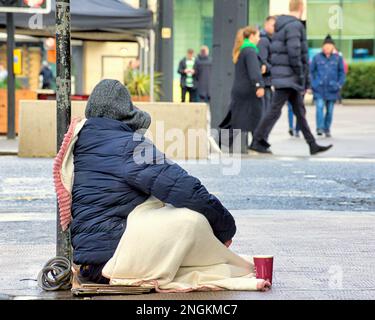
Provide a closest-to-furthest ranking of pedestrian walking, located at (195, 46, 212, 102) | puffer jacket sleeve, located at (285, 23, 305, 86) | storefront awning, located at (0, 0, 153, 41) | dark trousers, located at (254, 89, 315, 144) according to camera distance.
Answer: puffer jacket sleeve, located at (285, 23, 305, 86) → dark trousers, located at (254, 89, 315, 144) → storefront awning, located at (0, 0, 153, 41) → pedestrian walking, located at (195, 46, 212, 102)

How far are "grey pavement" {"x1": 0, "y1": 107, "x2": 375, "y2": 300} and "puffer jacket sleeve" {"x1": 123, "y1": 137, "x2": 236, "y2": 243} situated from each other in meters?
0.47

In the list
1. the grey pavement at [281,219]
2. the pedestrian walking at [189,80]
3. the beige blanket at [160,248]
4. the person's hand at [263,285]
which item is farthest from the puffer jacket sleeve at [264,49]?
the beige blanket at [160,248]

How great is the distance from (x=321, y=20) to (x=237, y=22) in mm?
23957

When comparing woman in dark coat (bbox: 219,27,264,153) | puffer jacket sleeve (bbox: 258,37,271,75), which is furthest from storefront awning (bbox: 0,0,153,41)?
woman in dark coat (bbox: 219,27,264,153)

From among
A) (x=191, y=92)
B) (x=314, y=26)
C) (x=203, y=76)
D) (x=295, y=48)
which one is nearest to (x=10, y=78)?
(x=295, y=48)

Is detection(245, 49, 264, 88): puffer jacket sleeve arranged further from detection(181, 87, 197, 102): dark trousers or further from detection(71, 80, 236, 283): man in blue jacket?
detection(181, 87, 197, 102): dark trousers

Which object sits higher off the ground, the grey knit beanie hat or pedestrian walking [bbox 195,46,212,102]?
the grey knit beanie hat

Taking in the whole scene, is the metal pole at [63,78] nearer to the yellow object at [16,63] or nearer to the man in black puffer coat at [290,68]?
the man in black puffer coat at [290,68]

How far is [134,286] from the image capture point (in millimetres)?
6270

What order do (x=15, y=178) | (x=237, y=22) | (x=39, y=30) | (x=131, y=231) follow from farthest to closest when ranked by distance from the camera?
(x=39, y=30)
(x=237, y=22)
(x=15, y=178)
(x=131, y=231)

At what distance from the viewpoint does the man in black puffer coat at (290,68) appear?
16.7 m

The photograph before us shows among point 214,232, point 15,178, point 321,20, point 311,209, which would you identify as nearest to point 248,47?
point 15,178

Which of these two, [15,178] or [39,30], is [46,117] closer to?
[15,178]

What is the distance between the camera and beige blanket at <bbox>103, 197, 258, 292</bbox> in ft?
20.5
